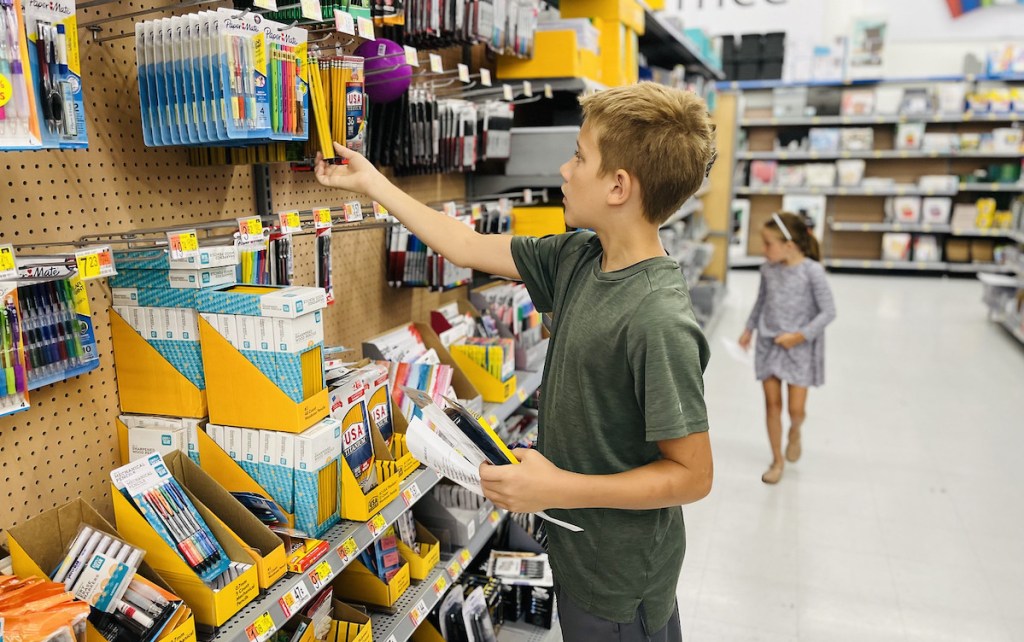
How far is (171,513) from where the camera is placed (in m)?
1.44

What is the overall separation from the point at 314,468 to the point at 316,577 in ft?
0.73

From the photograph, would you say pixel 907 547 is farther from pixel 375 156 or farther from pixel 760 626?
pixel 375 156

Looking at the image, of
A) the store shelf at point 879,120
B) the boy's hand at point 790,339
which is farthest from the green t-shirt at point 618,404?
the store shelf at point 879,120

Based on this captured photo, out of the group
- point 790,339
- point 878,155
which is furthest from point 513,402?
point 878,155

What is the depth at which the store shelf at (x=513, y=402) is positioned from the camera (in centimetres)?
241

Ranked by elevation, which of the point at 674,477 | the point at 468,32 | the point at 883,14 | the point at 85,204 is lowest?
the point at 674,477

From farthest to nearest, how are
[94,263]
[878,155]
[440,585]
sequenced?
[878,155] → [440,585] → [94,263]

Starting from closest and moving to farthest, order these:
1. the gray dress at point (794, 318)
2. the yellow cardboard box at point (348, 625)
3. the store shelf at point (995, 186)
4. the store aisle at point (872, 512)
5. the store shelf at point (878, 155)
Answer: the yellow cardboard box at point (348, 625), the store aisle at point (872, 512), the gray dress at point (794, 318), the store shelf at point (995, 186), the store shelf at point (878, 155)

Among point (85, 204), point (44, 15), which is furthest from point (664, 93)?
point (85, 204)

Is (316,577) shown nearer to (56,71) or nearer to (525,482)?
(525,482)

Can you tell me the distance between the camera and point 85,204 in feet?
5.15

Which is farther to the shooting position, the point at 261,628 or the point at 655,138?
the point at 261,628

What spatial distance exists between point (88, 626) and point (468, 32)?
1.95 metres

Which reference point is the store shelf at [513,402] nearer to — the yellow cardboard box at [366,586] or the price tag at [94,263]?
the yellow cardboard box at [366,586]
